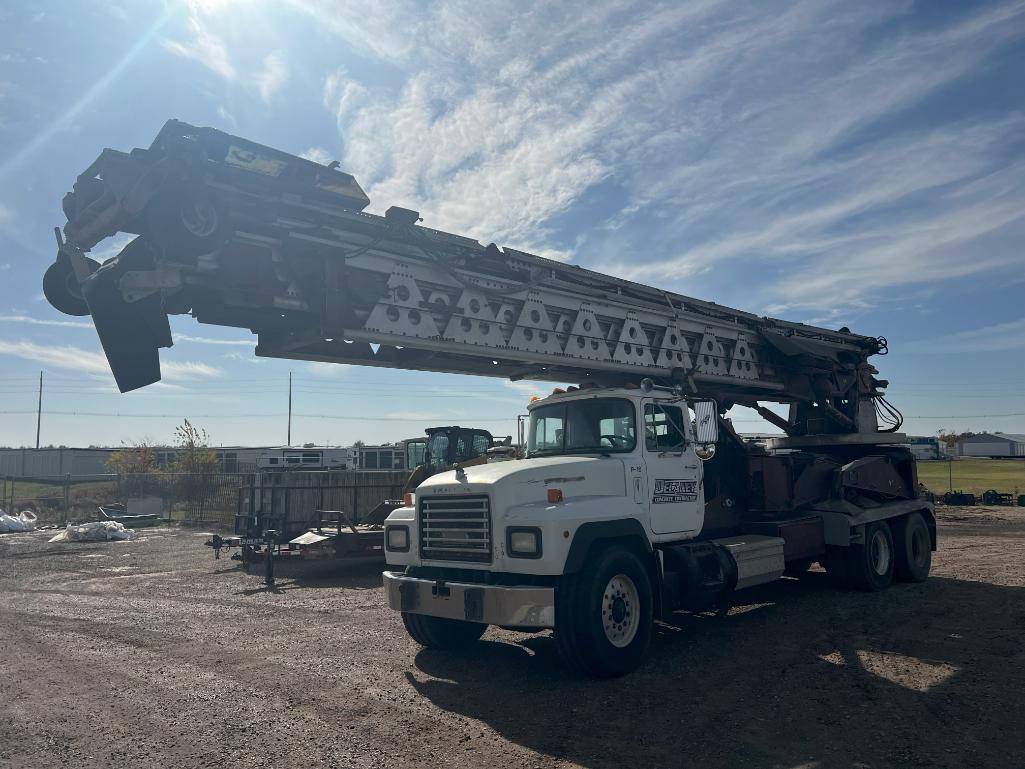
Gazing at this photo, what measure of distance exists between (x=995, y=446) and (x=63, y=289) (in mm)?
109298

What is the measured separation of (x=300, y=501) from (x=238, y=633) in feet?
30.0

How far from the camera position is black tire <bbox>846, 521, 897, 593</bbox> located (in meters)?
11.2

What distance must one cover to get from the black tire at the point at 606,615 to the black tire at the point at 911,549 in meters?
6.81

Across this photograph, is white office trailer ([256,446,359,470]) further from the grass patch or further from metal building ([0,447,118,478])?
metal building ([0,447,118,478])

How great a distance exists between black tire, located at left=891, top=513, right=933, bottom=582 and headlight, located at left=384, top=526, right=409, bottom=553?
8.51 metres

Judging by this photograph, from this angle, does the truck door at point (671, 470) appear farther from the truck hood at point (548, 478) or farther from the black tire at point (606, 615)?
the black tire at point (606, 615)

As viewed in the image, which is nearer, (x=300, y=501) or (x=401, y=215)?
(x=401, y=215)

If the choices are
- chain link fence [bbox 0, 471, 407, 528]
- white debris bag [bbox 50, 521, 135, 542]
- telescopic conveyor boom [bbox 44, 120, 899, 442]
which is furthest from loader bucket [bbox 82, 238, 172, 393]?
white debris bag [bbox 50, 521, 135, 542]

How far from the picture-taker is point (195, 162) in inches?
235

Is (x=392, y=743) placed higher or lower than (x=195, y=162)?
lower

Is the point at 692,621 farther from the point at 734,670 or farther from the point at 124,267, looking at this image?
the point at 124,267

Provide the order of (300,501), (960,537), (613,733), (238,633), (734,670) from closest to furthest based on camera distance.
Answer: (613,733), (734,670), (238,633), (300,501), (960,537)

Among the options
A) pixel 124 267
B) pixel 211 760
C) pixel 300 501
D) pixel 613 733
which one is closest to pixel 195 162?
pixel 124 267

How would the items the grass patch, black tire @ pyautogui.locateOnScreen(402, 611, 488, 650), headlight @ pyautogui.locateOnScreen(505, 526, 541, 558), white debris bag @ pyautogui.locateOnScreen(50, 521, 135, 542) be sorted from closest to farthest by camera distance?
→ 1. headlight @ pyautogui.locateOnScreen(505, 526, 541, 558)
2. black tire @ pyautogui.locateOnScreen(402, 611, 488, 650)
3. white debris bag @ pyautogui.locateOnScreen(50, 521, 135, 542)
4. the grass patch
